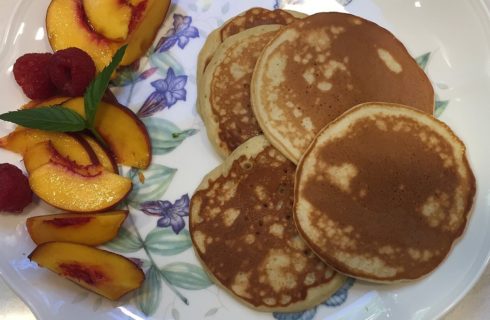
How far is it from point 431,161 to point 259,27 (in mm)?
708

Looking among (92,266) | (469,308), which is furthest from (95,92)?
(469,308)

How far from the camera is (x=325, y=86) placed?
5.06 feet

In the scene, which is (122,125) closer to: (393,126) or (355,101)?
(355,101)

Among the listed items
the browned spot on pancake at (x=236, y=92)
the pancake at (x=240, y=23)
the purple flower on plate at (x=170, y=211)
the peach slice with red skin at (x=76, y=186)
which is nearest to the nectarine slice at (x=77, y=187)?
the peach slice with red skin at (x=76, y=186)

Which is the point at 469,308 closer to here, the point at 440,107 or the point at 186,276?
the point at 440,107

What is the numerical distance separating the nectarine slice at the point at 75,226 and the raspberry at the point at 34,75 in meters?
0.44

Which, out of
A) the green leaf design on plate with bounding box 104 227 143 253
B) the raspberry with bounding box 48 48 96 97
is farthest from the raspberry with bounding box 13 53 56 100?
the green leaf design on plate with bounding box 104 227 143 253

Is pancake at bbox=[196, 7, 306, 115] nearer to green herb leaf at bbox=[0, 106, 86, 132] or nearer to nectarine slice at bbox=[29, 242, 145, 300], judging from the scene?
green herb leaf at bbox=[0, 106, 86, 132]

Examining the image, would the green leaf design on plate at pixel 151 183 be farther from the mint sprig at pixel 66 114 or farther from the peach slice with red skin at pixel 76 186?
the mint sprig at pixel 66 114

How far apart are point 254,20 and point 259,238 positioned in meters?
0.77

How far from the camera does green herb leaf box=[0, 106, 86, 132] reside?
154 cm

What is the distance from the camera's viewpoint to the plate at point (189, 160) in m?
1.47

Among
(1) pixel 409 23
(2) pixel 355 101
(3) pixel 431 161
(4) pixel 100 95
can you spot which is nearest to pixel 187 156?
(4) pixel 100 95

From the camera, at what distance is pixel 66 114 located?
5.12 ft
